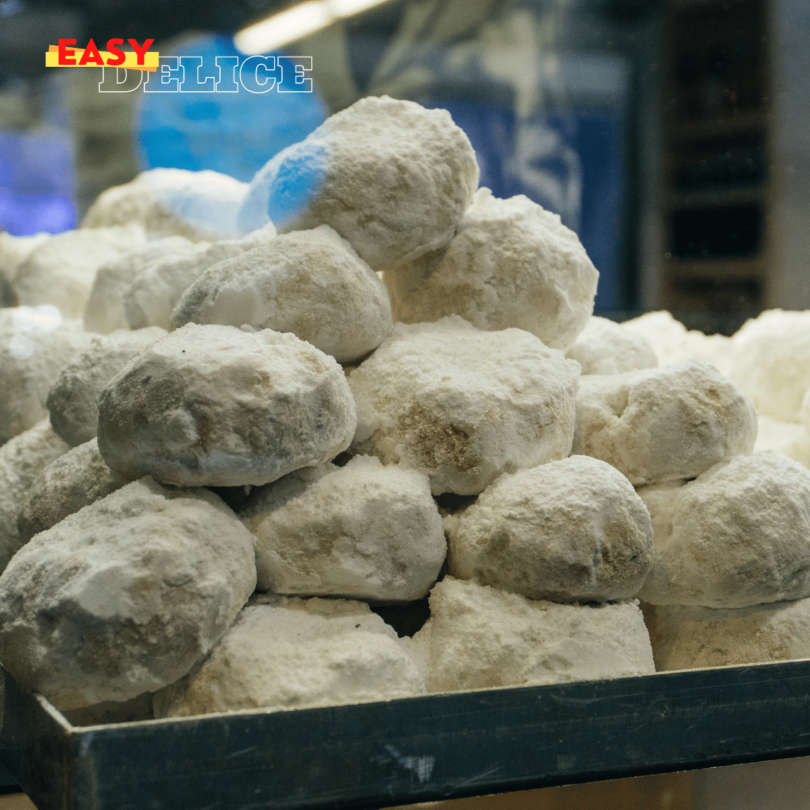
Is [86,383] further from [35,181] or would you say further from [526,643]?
[526,643]

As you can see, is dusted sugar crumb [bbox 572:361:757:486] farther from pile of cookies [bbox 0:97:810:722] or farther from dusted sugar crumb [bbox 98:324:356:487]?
dusted sugar crumb [bbox 98:324:356:487]

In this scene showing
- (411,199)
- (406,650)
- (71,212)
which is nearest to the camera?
(406,650)

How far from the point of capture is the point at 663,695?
832 millimetres

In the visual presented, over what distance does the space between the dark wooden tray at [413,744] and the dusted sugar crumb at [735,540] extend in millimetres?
100

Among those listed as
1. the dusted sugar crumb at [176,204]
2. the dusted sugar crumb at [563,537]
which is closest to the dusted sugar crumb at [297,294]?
the dusted sugar crumb at [563,537]

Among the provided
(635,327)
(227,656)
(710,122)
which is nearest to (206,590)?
(227,656)

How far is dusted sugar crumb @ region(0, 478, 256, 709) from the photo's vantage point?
2.46 feet

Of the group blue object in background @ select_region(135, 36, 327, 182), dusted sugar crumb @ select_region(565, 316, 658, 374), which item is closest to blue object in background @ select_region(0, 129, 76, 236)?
blue object in background @ select_region(135, 36, 327, 182)

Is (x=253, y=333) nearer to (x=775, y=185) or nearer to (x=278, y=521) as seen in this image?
(x=278, y=521)

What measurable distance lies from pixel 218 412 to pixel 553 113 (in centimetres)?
134

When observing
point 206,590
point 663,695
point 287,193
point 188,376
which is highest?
point 287,193

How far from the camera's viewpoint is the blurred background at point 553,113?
4.18 ft

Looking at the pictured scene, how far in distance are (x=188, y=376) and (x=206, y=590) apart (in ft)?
0.60

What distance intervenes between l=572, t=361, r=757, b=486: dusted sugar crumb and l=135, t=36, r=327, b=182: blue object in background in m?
0.53
